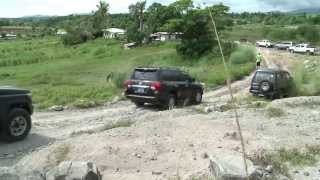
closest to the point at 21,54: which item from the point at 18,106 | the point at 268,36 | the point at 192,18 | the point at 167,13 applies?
the point at 167,13

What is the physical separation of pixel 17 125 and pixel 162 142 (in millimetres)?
3747

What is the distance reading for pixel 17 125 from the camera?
1307 centimetres

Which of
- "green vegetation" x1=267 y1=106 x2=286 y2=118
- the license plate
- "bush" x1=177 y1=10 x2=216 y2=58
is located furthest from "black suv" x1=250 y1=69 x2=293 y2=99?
"bush" x1=177 y1=10 x2=216 y2=58

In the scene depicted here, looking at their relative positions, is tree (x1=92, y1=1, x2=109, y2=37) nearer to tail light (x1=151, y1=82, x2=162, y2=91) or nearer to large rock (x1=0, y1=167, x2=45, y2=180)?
tail light (x1=151, y1=82, x2=162, y2=91)

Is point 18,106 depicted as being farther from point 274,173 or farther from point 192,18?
point 192,18

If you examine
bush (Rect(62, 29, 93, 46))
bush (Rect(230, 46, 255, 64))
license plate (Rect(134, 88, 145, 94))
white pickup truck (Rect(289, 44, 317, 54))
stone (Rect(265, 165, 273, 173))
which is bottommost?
bush (Rect(62, 29, 93, 46))

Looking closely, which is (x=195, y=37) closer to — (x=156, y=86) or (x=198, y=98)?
(x=198, y=98)

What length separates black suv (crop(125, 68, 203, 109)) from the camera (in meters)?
19.6

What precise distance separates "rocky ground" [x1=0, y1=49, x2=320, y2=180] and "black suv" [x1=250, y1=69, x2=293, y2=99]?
8.82 m

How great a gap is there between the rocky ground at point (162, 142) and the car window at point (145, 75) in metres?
2.80

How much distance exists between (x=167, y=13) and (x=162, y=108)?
55176 millimetres

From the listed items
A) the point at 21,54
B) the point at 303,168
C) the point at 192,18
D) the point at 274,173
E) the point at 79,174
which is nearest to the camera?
the point at 79,174

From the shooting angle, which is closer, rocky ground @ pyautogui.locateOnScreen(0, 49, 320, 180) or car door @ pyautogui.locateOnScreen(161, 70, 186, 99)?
rocky ground @ pyautogui.locateOnScreen(0, 49, 320, 180)

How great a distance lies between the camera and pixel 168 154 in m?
10.6
